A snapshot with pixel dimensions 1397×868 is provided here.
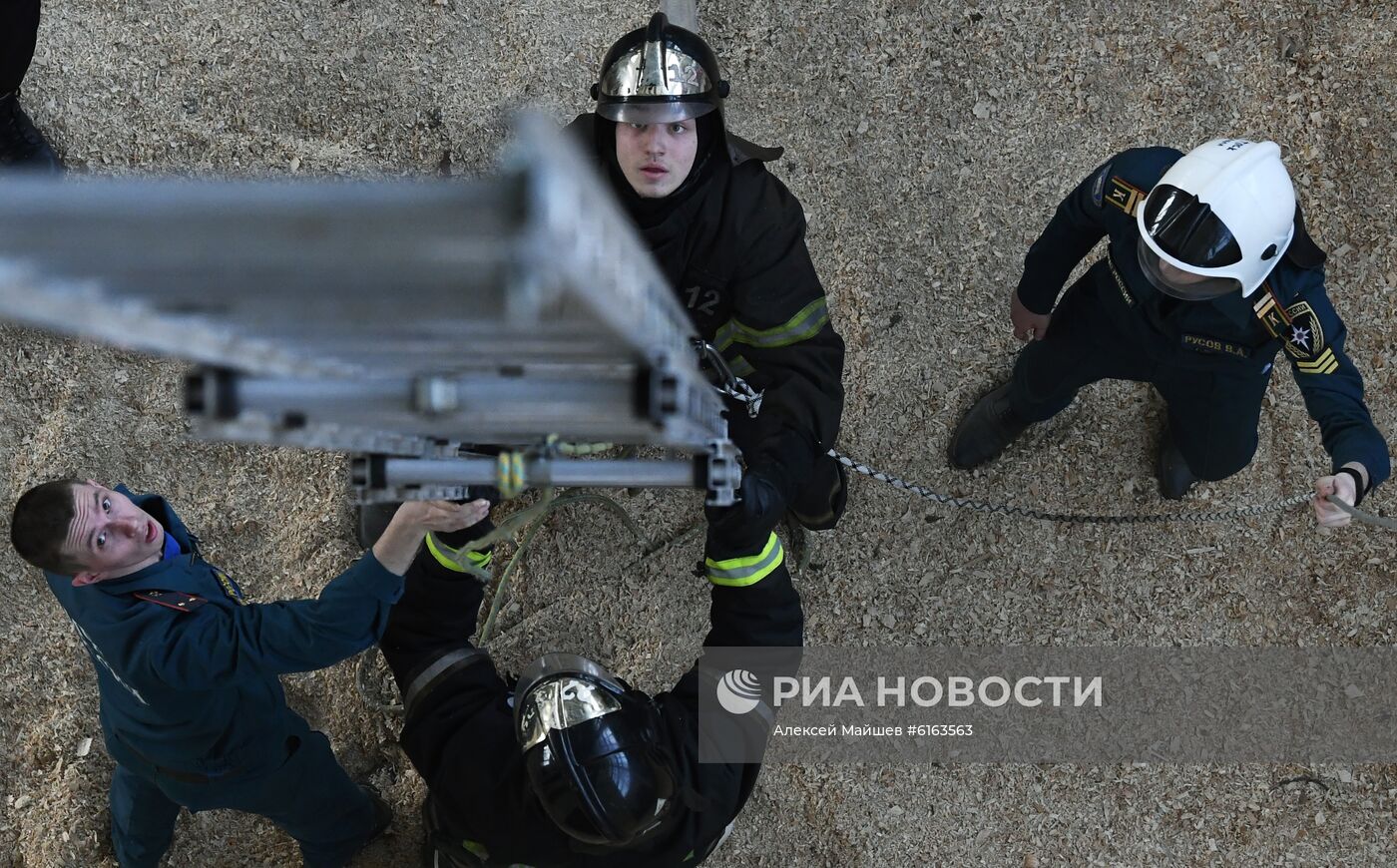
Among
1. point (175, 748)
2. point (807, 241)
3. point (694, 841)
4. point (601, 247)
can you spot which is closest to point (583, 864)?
point (694, 841)

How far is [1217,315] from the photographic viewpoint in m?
2.84

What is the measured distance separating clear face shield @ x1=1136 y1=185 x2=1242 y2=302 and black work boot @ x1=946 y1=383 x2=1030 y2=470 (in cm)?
96

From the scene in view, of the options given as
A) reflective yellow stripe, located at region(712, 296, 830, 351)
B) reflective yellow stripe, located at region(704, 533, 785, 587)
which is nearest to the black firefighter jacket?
reflective yellow stripe, located at region(712, 296, 830, 351)

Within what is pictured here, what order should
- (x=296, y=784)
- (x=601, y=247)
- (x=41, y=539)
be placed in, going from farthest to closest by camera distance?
(x=296, y=784)
(x=41, y=539)
(x=601, y=247)

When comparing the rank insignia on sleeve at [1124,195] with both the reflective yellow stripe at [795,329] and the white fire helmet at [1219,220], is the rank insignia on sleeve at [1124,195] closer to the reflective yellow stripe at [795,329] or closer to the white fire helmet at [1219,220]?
the white fire helmet at [1219,220]

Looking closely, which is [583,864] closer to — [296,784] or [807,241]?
[296,784]

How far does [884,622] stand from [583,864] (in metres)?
1.55

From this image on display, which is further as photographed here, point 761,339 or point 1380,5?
point 1380,5

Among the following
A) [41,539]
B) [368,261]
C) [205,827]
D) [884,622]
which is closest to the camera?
[368,261]

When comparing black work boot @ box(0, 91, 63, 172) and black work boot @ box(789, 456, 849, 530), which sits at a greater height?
black work boot @ box(0, 91, 63, 172)

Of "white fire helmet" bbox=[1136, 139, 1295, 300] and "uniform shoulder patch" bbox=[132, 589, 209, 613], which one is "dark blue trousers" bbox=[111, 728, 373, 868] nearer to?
"uniform shoulder patch" bbox=[132, 589, 209, 613]

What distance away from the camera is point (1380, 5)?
3.97 m

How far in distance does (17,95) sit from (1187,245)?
393 cm

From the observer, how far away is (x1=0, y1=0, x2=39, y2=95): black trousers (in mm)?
3258
